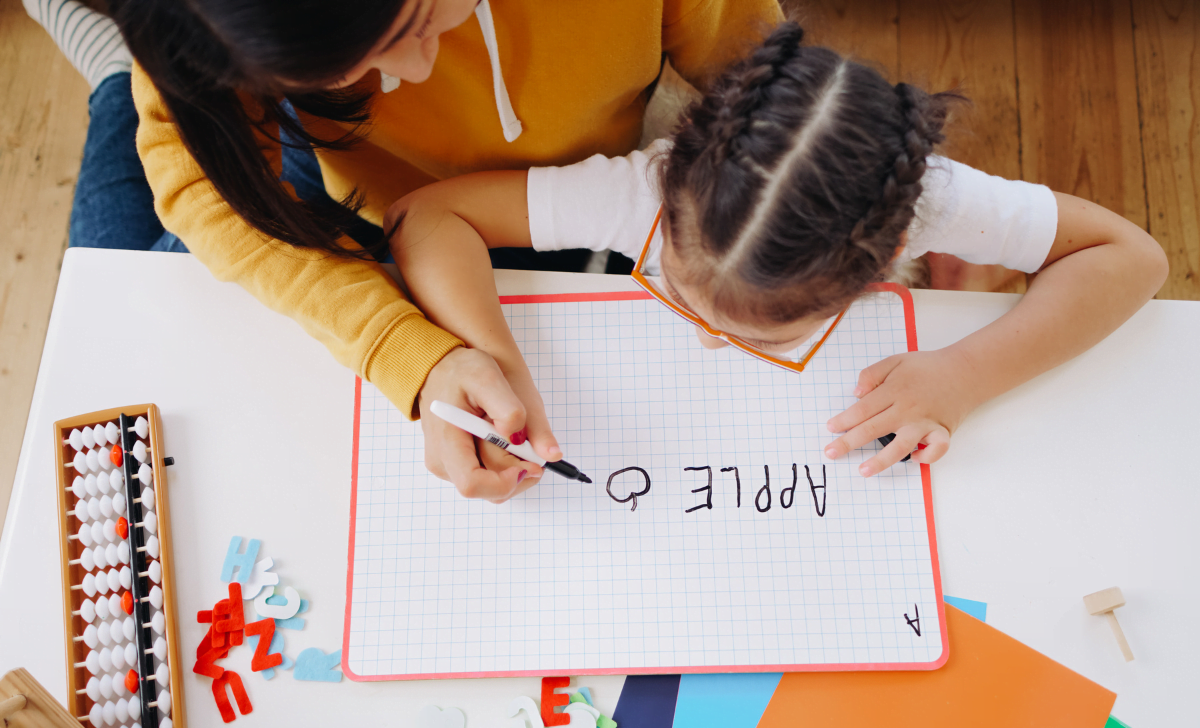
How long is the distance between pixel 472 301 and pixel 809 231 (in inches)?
12.2

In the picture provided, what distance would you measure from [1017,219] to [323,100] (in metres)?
0.60

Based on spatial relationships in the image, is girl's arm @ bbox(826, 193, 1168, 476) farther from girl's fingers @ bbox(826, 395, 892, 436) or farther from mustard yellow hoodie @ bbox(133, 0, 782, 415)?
mustard yellow hoodie @ bbox(133, 0, 782, 415)

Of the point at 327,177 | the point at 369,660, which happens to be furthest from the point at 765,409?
the point at 327,177

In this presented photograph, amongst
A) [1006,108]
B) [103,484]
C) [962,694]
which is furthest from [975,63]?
[103,484]

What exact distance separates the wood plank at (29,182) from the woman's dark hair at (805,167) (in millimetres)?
1269

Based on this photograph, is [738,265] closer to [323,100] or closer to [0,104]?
[323,100]

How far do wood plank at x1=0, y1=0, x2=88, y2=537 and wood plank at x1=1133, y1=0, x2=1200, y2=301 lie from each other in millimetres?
1891

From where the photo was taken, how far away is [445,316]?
66 cm

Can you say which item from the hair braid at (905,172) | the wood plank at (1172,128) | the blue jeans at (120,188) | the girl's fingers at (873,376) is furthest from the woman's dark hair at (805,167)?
the wood plank at (1172,128)

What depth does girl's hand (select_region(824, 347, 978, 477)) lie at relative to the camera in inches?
24.0

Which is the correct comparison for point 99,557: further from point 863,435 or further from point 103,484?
point 863,435

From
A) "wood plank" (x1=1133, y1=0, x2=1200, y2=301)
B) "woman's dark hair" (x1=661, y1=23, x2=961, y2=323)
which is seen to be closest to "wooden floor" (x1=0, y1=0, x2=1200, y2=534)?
"wood plank" (x1=1133, y1=0, x2=1200, y2=301)

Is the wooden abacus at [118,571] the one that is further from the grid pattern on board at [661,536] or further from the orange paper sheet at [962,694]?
the orange paper sheet at [962,694]

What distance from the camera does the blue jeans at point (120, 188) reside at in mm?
848
